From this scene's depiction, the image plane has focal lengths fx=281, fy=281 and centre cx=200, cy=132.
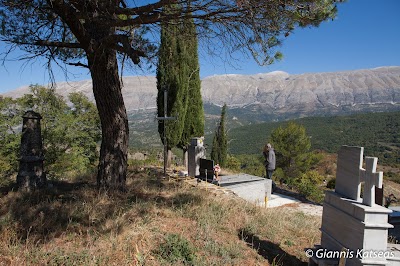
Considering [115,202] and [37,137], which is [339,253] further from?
[37,137]

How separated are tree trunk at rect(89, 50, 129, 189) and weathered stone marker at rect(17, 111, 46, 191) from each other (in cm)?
122

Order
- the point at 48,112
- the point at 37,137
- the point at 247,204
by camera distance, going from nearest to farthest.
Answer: the point at 37,137 → the point at 247,204 → the point at 48,112

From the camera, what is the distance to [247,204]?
6.51 m

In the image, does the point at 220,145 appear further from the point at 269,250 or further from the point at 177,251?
the point at 177,251

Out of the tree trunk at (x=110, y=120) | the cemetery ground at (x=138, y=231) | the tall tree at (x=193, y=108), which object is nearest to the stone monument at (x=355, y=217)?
the cemetery ground at (x=138, y=231)

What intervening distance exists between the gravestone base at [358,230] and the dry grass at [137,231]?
3.00 ft

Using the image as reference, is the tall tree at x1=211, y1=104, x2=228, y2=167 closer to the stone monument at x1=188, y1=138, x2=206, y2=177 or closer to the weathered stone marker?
the stone monument at x1=188, y1=138, x2=206, y2=177

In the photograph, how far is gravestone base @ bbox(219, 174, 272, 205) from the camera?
10.5m

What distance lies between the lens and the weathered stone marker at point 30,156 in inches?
208

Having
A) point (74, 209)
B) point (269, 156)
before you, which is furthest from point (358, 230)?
point (269, 156)

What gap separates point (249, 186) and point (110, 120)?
709cm

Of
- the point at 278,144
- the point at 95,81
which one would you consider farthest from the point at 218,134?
the point at 95,81

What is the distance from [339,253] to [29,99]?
20096mm

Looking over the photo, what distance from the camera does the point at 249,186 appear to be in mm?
10867
